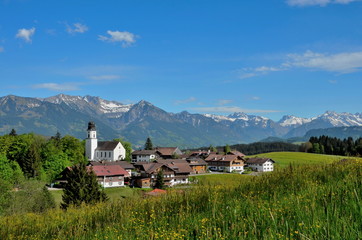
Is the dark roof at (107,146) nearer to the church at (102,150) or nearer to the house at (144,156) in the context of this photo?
the church at (102,150)

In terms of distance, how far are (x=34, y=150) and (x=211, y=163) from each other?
6831cm

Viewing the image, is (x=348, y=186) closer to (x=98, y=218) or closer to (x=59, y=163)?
(x=98, y=218)

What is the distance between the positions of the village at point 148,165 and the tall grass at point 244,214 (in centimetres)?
5354

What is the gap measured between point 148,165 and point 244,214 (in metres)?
83.6

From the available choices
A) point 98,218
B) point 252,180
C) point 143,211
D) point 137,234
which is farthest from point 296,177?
point 98,218

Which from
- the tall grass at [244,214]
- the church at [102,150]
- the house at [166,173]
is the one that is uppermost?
the church at [102,150]

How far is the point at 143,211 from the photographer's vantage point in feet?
29.1

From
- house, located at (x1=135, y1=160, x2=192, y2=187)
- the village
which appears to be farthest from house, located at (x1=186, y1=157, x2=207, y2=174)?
house, located at (x1=135, y1=160, x2=192, y2=187)

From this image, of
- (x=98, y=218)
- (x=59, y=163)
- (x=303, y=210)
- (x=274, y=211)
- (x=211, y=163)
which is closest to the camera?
(x=303, y=210)

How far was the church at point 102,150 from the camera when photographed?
11856 centimetres

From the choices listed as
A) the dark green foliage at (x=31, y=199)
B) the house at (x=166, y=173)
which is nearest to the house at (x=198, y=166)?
the house at (x=166, y=173)

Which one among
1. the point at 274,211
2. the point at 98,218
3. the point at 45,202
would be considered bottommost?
the point at 45,202

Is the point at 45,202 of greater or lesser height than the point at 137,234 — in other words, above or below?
below

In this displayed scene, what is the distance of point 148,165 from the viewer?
88688 mm
